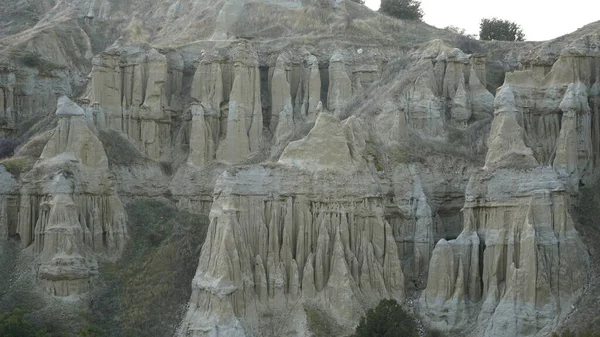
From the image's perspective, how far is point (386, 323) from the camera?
36688 mm

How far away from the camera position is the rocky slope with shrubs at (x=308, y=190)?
3928 centimetres

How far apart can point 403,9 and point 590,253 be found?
3222cm

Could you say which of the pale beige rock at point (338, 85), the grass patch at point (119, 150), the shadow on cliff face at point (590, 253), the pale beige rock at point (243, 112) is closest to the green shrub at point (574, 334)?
the shadow on cliff face at point (590, 253)

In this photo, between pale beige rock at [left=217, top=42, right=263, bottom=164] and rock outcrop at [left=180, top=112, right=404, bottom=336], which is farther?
pale beige rock at [left=217, top=42, right=263, bottom=164]

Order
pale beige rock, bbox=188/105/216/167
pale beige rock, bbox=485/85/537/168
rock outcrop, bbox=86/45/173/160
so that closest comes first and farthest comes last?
pale beige rock, bbox=485/85/537/168, pale beige rock, bbox=188/105/216/167, rock outcrop, bbox=86/45/173/160

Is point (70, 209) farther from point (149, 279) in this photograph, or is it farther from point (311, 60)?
point (311, 60)

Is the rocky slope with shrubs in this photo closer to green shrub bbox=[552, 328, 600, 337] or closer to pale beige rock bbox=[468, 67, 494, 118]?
pale beige rock bbox=[468, 67, 494, 118]

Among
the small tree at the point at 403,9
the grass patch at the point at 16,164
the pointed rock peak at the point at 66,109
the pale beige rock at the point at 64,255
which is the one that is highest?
the small tree at the point at 403,9

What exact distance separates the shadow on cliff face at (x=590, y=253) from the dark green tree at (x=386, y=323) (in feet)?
19.7

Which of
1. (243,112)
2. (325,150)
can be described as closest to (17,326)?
(325,150)

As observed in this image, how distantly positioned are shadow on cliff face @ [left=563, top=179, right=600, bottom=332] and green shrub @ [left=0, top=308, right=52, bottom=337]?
67.7 feet

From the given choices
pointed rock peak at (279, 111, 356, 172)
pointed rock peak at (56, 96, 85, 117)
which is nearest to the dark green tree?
pointed rock peak at (279, 111, 356, 172)

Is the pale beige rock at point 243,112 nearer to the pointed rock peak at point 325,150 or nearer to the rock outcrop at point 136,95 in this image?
the rock outcrop at point 136,95

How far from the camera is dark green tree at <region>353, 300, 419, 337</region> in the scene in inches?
1435
